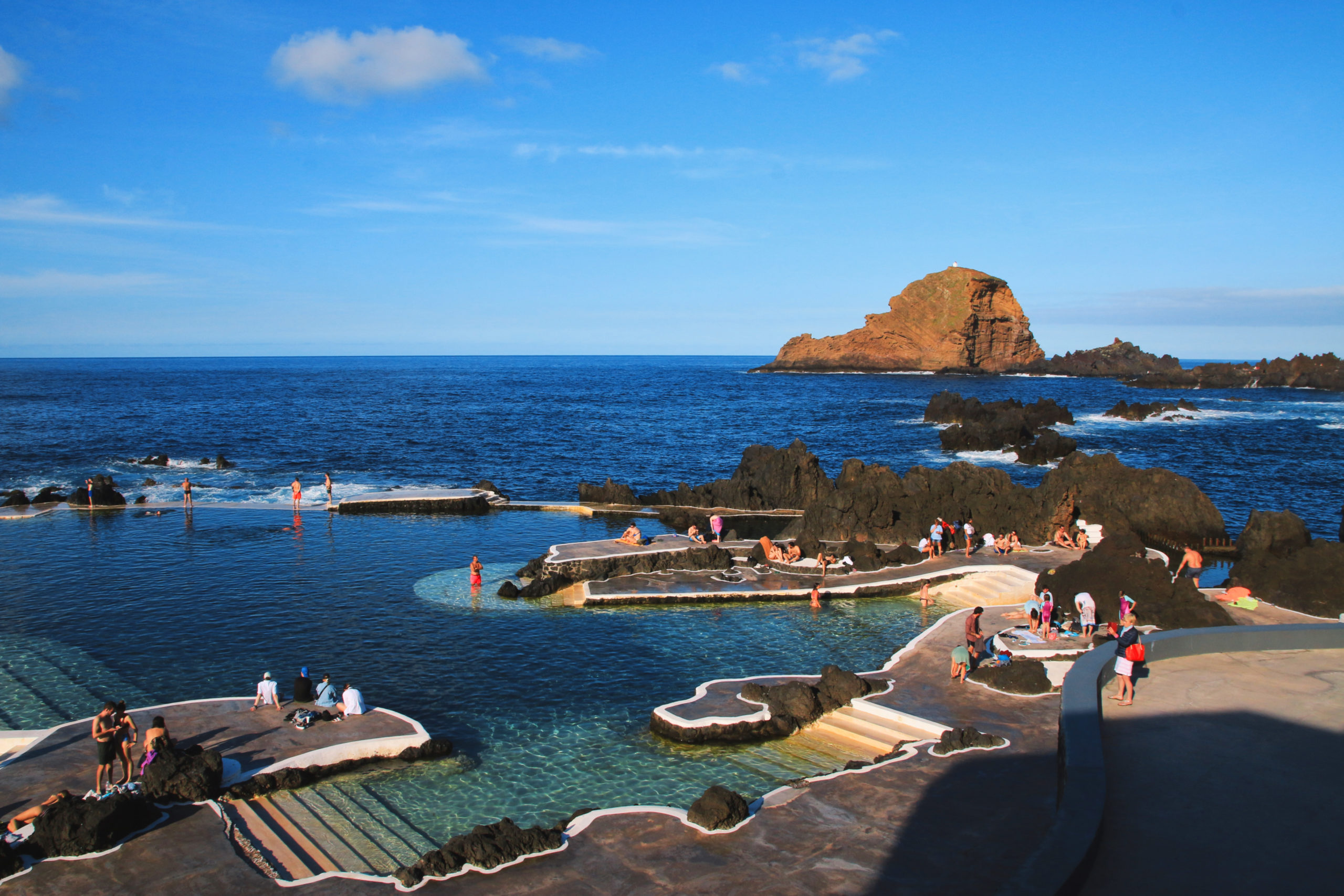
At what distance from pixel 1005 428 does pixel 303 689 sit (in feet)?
215

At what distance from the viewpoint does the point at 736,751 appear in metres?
17.2

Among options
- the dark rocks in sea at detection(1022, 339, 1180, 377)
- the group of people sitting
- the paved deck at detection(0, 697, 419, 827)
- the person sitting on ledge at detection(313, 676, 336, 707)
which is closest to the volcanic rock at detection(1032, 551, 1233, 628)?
the paved deck at detection(0, 697, 419, 827)

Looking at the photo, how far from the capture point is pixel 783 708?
715 inches

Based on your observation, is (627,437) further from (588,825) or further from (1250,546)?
(588,825)

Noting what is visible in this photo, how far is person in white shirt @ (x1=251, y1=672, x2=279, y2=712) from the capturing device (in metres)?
17.6

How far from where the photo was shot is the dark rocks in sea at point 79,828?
39.8 feet

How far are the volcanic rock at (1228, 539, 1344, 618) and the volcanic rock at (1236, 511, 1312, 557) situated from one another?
147 inches

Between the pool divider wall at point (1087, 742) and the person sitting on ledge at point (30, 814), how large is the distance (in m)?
12.9

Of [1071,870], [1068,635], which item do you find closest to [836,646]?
[1068,635]

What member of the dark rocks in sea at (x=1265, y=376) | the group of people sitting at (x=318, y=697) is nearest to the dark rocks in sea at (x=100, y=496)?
the group of people sitting at (x=318, y=697)

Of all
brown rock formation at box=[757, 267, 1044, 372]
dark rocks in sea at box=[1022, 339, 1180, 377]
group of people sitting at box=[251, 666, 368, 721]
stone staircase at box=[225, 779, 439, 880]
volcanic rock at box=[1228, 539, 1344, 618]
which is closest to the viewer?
stone staircase at box=[225, 779, 439, 880]

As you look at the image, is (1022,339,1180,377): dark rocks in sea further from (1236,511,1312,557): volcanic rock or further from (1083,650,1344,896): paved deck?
(1083,650,1344,896): paved deck

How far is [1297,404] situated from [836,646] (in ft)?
420

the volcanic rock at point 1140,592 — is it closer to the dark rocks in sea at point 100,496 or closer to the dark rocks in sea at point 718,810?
the dark rocks in sea at point 718,810
